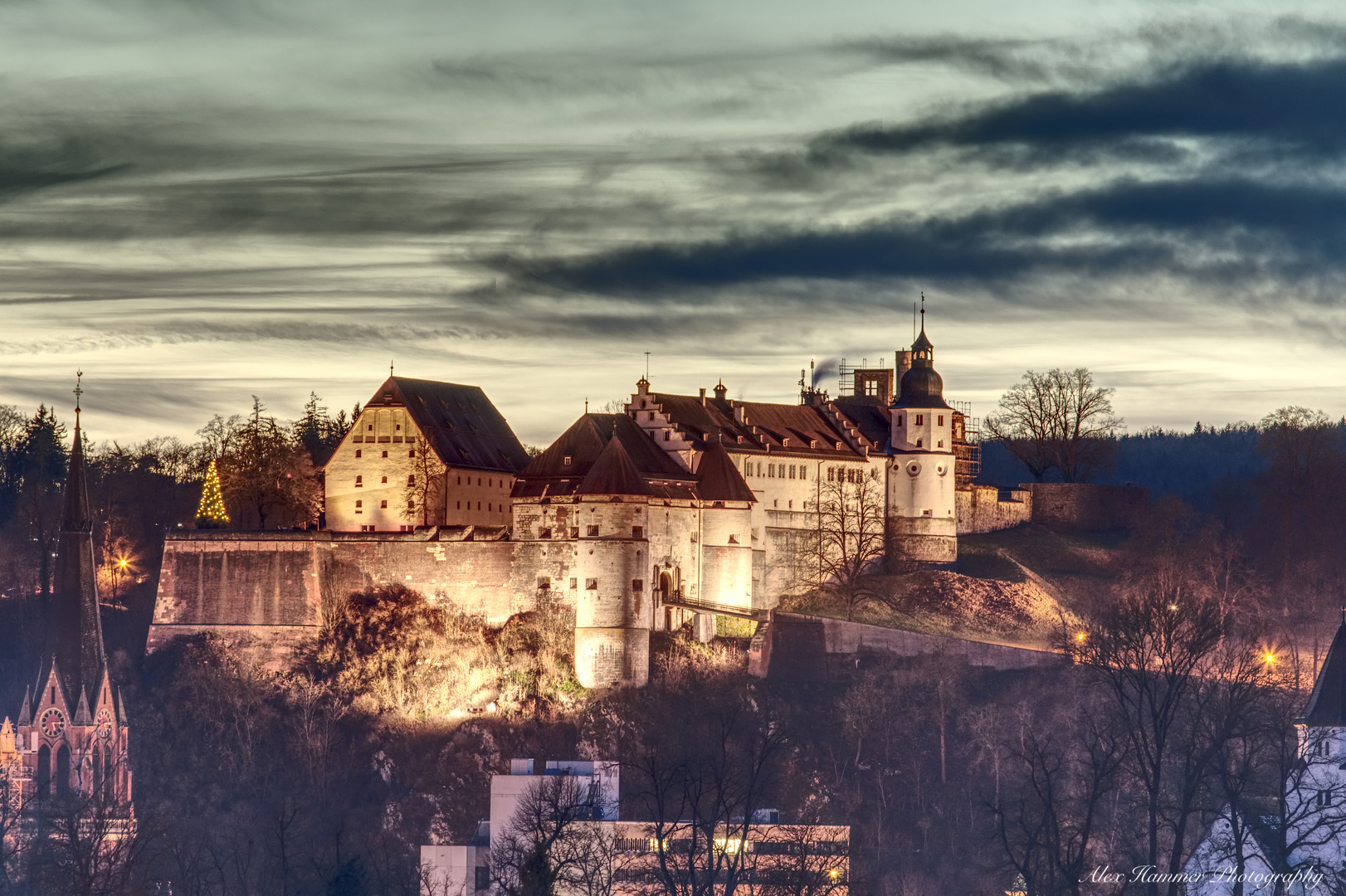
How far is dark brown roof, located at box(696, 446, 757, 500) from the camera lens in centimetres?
8988

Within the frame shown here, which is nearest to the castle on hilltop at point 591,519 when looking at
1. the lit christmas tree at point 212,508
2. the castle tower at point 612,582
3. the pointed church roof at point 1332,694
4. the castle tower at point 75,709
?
the castle tower at point 612,582

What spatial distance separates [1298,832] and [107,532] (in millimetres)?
51004

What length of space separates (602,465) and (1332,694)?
26.0 metres

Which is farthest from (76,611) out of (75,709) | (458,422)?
(458,422)

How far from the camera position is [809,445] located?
9644 cm

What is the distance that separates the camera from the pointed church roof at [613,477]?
85.4m

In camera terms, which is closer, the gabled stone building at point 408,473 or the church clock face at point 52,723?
the church clock face at point 52,723

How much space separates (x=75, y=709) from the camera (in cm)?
7781

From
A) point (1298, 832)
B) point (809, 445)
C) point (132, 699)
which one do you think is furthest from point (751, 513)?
point (1298, 832)

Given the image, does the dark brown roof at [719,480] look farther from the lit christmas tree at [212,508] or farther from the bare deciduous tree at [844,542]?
the lit christmas tree at [212,508]

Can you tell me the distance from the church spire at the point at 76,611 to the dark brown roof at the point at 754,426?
72.4ft

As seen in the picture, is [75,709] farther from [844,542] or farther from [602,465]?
[844,542]

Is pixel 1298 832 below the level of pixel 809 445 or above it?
below

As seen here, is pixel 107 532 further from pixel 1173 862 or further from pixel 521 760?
pixel 1173 862
